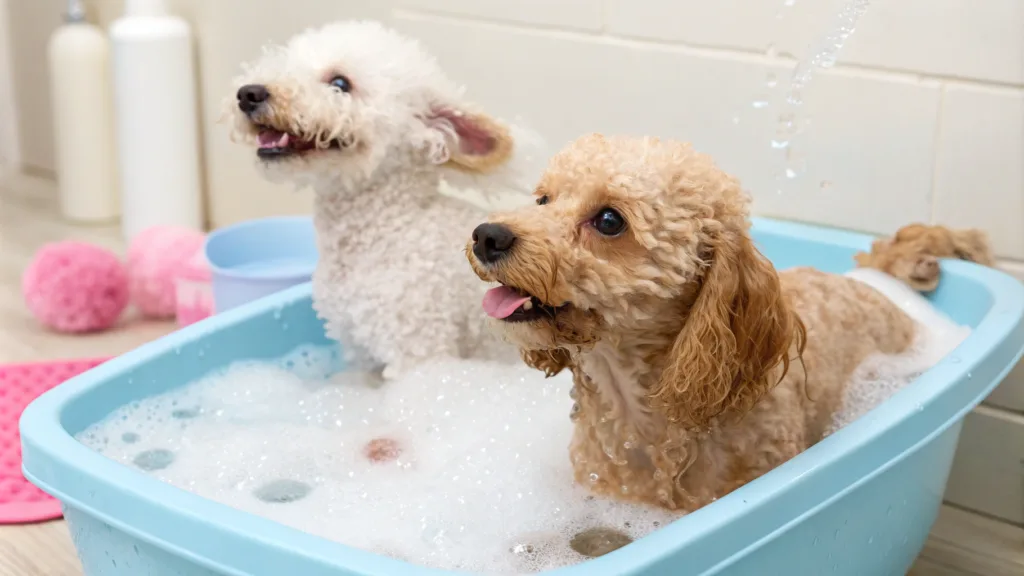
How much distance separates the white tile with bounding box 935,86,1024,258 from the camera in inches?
54.7

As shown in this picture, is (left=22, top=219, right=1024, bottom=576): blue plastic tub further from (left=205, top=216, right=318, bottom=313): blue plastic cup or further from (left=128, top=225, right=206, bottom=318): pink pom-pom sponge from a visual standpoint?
(left=128, top=225, right=206, bottom=318): pink pom-pom sponge

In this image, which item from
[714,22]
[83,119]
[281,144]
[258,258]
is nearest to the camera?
[281,144]

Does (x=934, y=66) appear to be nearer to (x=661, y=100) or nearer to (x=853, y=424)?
(x=661, y=100)

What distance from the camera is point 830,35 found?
1.50 meters

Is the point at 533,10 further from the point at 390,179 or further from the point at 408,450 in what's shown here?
the point at 408,450

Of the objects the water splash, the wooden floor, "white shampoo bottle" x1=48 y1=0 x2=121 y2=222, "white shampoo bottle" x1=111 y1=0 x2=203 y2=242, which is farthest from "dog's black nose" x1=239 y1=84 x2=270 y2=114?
"white shampoo bottle" x1=48 y1=0 x2=121 y2=222

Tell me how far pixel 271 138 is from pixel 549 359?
481mm

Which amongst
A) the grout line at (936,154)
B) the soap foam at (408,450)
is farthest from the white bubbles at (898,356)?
the grout line at (936,154)

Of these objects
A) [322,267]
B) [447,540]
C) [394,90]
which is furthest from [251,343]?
[447,540]

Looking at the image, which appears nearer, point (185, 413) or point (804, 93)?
point (185, 413)

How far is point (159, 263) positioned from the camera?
1.96 m

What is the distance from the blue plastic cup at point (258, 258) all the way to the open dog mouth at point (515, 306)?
2.44 feet

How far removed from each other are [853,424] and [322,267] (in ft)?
2.21

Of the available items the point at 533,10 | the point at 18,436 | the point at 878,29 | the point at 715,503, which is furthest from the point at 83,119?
the point at 715,503
